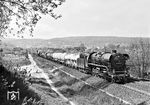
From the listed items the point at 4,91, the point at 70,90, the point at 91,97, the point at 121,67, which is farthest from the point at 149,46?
the point at 4,91

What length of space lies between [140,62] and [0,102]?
4764 cm

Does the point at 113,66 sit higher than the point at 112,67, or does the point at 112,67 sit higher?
the point at 113,66

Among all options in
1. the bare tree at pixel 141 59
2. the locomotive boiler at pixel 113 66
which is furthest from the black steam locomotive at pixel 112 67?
the bare tree at pixel 141 59

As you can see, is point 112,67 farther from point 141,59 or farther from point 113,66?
point 141,59

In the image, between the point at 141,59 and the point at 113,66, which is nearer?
the point at 113,66

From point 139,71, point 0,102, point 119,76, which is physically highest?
point 0,102

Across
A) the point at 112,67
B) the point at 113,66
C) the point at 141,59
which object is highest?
the point at 113,66

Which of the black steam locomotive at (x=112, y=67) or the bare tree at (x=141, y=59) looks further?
the bare tree at (x=141, y=59)

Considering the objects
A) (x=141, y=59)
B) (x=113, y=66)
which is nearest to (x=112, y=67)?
(x=113, y=66)

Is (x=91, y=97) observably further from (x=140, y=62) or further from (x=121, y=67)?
(x=140, y=62)

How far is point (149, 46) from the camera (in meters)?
60.3

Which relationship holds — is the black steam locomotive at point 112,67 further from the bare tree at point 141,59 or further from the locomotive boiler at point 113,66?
the bare tree at point 141,59

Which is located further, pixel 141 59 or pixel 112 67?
pixel 141 59

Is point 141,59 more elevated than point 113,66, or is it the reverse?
point 113,66
